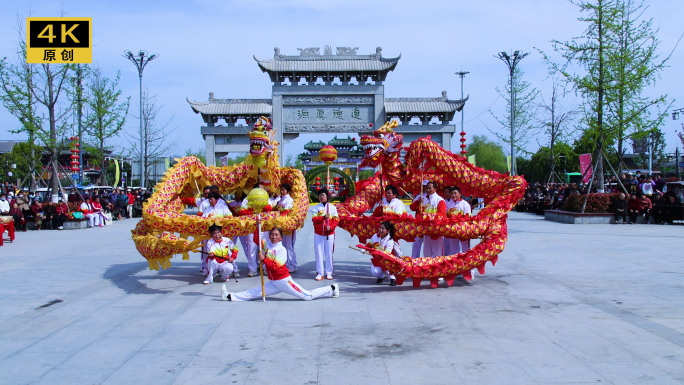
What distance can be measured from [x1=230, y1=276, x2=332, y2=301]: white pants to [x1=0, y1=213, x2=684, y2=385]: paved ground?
0.10 metres

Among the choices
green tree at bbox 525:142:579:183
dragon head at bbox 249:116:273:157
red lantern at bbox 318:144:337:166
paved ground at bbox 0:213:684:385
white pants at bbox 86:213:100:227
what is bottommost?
paved ground at bbox 0:213:684:385

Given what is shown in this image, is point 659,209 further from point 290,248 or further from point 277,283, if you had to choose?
point 277,283

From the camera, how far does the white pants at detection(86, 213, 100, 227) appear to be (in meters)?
16.5

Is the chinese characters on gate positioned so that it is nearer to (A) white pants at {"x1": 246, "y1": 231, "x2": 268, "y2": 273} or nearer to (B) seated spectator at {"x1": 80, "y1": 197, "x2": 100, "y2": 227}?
(B) seated spectator at {"x1": 80, "y1": 197, "x2": 100, "y2": 227}

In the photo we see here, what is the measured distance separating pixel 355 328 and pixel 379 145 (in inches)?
130

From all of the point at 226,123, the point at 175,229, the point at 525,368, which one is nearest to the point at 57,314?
the point at 175,229

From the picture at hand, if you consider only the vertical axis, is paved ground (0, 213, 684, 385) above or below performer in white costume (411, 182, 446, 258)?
below

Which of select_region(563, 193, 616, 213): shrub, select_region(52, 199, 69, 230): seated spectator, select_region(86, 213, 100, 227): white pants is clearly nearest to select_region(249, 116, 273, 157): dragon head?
select_region(52, 199, 69, 230): seated spectator

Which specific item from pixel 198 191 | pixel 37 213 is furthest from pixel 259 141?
pixel 37 213

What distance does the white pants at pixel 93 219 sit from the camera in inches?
648

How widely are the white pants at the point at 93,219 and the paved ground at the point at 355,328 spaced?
8.66 metres

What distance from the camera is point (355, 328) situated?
4.79 metres

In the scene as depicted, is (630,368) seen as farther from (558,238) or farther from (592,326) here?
(558,238)

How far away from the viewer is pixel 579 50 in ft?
53.7
